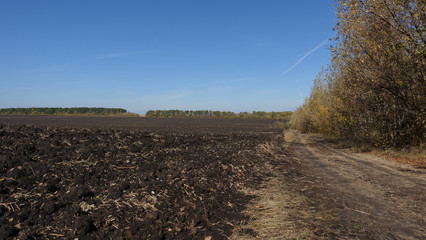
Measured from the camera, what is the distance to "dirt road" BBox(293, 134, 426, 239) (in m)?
4.83

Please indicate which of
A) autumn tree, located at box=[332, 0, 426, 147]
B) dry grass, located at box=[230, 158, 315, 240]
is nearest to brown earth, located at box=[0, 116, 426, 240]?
dry grass, located at box=[230, 158, 315, 240]

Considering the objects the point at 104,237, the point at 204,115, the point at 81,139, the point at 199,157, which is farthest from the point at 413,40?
the point at 204,115

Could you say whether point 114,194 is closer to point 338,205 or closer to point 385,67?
point 338,205

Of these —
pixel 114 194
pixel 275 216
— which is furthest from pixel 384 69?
pixel 114 194

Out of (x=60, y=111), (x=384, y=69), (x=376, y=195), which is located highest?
(x=384, y=69)

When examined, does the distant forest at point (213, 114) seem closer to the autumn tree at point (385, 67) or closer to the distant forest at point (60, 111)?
the distant forest at point (60, 111)

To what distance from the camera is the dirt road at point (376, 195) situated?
483 cm

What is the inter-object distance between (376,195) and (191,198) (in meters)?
4.87

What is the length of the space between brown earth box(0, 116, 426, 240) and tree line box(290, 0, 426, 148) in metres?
4.60

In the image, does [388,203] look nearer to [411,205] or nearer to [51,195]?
[411,205]

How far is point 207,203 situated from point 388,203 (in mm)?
4303

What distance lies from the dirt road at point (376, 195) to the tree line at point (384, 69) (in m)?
3.68

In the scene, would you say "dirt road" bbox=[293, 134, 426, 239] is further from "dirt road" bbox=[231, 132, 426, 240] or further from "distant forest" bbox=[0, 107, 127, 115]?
"distant forest" bbox=[0, 107, 127, 115]

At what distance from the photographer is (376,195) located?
7023 millimetres
